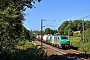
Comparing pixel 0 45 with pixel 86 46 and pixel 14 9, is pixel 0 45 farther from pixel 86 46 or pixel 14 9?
pixel 86 46

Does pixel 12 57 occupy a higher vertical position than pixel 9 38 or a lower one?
lower

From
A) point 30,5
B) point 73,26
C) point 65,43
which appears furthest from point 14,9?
point 73,26

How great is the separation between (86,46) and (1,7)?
3579cm

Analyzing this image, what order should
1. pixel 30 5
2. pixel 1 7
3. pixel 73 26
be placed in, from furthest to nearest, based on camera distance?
1. pixel 73 26
2. pixel 30 5
3. pixel 1 7

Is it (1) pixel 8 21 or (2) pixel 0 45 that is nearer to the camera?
(1) pixel 8 21

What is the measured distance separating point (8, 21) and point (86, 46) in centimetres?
3679

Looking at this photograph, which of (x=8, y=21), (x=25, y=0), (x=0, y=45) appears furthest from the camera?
(x=25, y=0)

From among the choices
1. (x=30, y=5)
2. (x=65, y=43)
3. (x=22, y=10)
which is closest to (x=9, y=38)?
(x=22, y=10)

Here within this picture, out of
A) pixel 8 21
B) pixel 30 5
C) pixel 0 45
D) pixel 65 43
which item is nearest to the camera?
pixel 8 21

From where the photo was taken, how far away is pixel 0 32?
59.4 ft

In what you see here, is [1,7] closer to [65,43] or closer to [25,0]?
[25,0]

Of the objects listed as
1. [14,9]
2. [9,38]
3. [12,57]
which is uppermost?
[14,9]

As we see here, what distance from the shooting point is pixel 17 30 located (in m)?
23.5

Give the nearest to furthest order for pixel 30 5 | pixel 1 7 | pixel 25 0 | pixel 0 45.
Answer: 1. pixel 1 7
2. pixel 0 45
3. pixel 25 0
4. pixel 30 5
